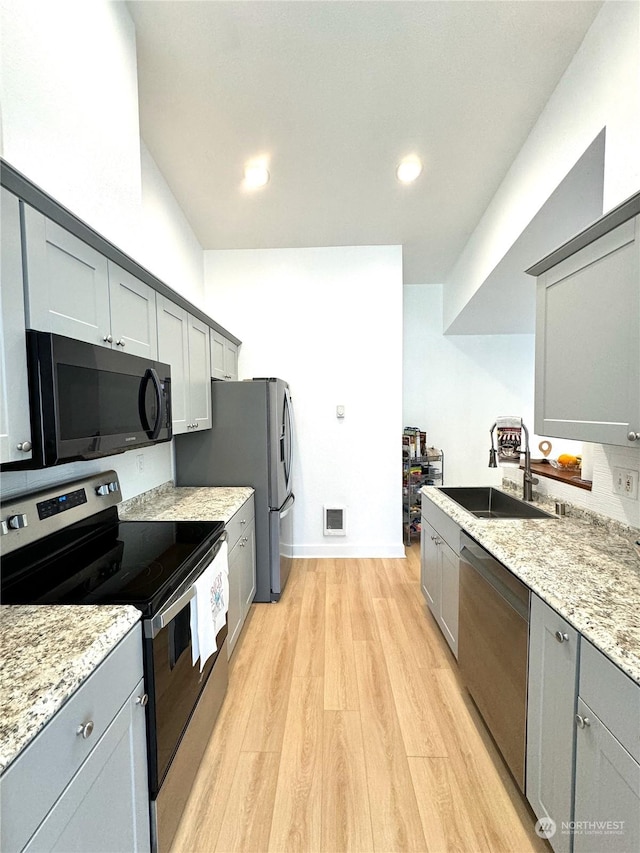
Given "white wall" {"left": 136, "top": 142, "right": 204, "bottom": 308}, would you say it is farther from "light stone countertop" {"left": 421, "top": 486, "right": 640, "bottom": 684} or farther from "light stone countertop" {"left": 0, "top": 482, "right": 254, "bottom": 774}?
"light stone countertop" {"left": 421, "top": 486, "right": 640, "bottom": 684}

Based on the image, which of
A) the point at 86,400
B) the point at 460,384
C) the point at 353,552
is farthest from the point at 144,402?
the point at 460,384

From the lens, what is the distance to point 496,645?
1419mm

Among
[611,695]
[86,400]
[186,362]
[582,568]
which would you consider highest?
[186,362]

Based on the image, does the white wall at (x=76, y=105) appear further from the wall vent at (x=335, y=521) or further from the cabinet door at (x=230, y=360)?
the wall vent at (x=335, y=521)

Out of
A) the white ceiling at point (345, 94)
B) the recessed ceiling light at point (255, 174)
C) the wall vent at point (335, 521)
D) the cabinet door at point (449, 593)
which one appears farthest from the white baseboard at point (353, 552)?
the recessed ceiling light at point (255, 174)

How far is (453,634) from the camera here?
1.92m

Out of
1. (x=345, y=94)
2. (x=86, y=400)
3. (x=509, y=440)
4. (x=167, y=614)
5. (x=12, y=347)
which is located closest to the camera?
(x=12, y=347)

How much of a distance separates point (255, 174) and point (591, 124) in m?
1.90

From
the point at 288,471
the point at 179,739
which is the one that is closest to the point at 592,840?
the point at 179,739

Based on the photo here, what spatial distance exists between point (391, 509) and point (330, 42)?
3257mm

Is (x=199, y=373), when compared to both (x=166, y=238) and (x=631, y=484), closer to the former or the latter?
(x=166, y=238)

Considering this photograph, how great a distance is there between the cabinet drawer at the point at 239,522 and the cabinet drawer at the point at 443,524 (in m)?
1.23

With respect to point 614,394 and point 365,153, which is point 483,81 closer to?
point 365,153

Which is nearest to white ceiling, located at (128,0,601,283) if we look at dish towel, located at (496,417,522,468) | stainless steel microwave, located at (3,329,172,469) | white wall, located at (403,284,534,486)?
stainless steel microwave, located at (3,329,172,469)
